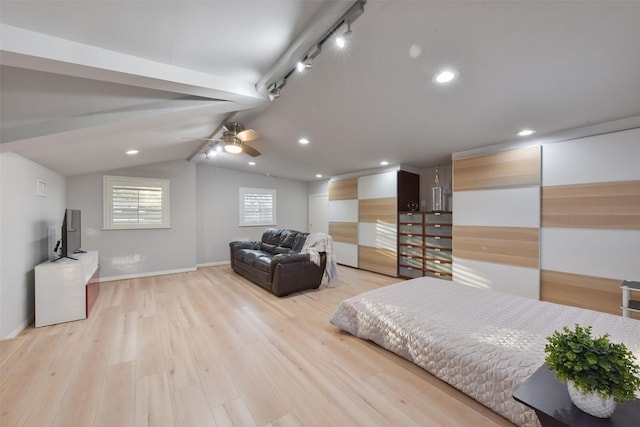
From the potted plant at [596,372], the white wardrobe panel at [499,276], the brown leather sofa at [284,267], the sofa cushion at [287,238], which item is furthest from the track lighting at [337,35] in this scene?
the white wardrobe panel at [499,276]

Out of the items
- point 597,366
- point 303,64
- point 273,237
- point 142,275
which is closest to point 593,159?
point 597,366

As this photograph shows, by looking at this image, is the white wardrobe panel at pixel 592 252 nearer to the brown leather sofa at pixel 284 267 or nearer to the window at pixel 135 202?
the brown leather sofa at pixel 284 267

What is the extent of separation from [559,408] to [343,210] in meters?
5.27

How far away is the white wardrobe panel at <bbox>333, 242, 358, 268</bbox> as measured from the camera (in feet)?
19.3

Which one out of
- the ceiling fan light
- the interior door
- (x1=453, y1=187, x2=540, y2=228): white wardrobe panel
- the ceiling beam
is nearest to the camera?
the ceiling beam

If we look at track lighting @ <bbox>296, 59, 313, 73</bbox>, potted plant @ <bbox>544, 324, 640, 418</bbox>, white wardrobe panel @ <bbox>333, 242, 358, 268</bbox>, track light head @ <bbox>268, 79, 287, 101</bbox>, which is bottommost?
white wardrobe panel @ <bbox>333, 242, 358, 268</bbox>

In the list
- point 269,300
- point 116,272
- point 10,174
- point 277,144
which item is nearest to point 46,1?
point 10,174

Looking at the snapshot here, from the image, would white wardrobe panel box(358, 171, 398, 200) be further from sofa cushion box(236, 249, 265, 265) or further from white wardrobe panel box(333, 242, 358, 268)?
sofa cushion box(236, 249, 265, 265)

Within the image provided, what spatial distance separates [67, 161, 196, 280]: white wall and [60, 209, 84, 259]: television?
3.67 feet

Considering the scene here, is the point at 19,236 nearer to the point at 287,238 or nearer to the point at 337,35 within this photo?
the point at 287,238

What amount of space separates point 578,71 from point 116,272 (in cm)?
716

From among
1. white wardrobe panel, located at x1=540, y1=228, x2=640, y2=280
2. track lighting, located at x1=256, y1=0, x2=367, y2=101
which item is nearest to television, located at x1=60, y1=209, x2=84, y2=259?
track lighting, located at x1=256, y1=0, x2=367, y2=101

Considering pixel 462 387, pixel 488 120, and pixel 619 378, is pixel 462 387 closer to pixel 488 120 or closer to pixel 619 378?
pixel 619 378

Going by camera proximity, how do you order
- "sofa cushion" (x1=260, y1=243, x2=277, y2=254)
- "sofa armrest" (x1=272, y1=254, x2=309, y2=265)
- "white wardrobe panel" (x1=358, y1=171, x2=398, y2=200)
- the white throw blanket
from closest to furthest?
"sofa armrest" (x1=272, y1=254, x2=309, y2=265), the white throw blanket, "white wardrobe panel" (x1=358, y1=171, x2=398, y2=200), "sofa cushion" (x1=260, y1=243, x2=277, y2=254)
